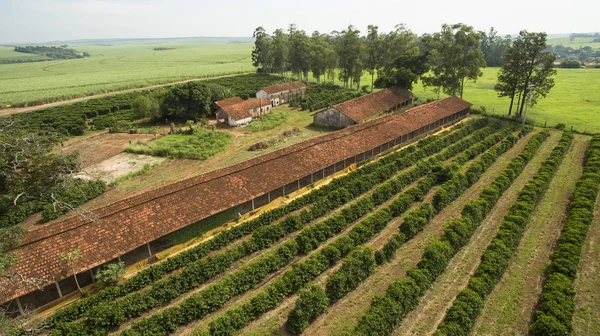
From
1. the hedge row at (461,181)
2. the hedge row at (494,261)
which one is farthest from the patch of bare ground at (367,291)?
the hedge row at (494,261)

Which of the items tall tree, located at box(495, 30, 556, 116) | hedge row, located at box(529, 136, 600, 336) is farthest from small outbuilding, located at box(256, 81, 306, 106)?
hedge row, located at box(529, 136, 600, 336)

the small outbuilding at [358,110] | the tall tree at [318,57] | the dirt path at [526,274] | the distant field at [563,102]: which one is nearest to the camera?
the dirt path at [526,274]

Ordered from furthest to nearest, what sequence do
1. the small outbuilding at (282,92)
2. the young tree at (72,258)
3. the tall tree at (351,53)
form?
the tall tree at (351,53) < the small outbuilding at (282,92) < the young tree at (72,258)

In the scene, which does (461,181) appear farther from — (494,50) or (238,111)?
(494,50)

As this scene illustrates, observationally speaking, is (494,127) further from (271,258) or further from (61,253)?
(61,253)

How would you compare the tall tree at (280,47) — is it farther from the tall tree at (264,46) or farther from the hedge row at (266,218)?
the hedge row at (266,218)

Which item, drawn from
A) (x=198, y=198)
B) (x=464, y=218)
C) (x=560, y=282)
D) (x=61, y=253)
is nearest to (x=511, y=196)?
(x=464, y=218)
